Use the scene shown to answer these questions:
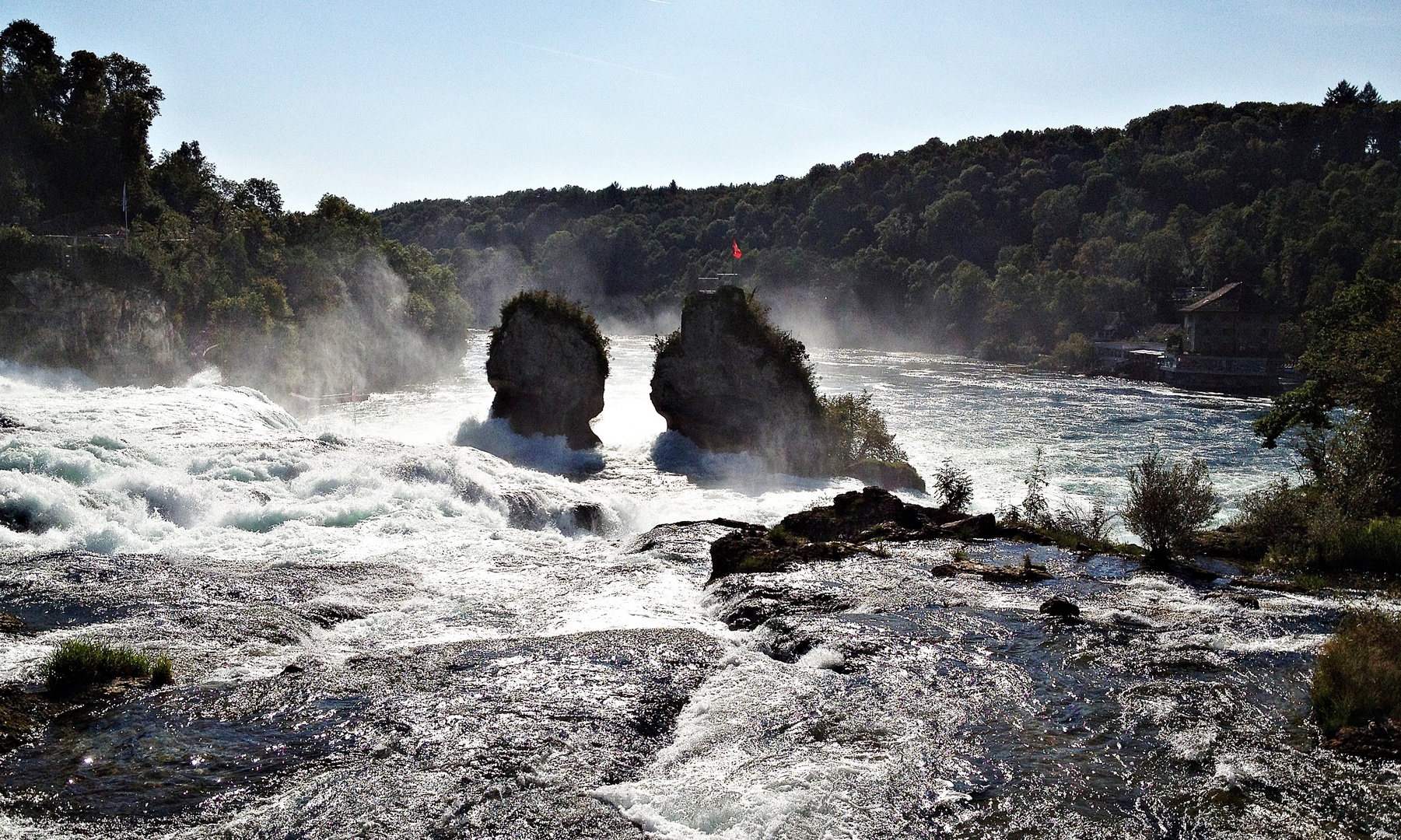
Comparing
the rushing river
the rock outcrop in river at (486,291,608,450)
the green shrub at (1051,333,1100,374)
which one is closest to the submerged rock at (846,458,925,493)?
the rock outcrop in river at (486,291,608,450)

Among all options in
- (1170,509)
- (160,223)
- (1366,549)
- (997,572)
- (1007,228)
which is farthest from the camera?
(1007,228)

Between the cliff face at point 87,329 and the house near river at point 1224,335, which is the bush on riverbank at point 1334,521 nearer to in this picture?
the cliff face at point 87,329

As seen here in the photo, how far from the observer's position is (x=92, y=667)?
10.6 meters

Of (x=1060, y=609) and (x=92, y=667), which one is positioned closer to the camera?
(x=92, y=667)

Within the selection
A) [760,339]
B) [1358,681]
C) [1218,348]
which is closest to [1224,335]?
[1218,348]

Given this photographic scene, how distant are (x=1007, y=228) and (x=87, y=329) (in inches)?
4657

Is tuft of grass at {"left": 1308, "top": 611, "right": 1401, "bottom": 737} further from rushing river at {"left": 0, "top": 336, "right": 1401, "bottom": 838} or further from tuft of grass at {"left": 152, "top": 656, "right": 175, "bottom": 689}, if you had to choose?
tuft of grass at {"left": 152, "top": 656, "right": 175, "bottom": 689}

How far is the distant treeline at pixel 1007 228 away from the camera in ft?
324

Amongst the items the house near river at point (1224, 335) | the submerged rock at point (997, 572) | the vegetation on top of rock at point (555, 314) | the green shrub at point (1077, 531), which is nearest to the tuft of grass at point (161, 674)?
the submerged rock at point (997, 572)

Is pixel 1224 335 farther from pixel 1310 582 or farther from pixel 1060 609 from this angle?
pixel 1060 609

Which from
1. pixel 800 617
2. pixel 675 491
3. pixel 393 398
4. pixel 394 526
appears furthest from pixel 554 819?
pixel 393 398

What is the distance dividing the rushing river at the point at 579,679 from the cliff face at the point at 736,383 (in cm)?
1274

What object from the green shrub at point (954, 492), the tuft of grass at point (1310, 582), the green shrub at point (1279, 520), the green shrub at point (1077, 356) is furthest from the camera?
the green shrub at point (1077, 356)

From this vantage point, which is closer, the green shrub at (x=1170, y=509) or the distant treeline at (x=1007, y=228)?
the green shrub at (x=1170, y=509)
